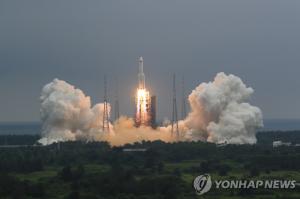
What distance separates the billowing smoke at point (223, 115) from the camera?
109062 mm

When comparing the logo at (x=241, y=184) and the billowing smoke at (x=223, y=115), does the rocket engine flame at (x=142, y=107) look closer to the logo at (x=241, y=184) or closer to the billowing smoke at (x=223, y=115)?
the billowing smoke at (x=223, y=115)

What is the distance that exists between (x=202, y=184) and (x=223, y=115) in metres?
34.1

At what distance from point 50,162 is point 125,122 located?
16.1 meters

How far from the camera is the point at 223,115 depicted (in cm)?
10919

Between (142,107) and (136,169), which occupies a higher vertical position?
(142,107)

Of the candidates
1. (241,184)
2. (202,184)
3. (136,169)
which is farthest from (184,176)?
(241,184)

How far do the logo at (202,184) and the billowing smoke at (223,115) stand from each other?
28827 mm

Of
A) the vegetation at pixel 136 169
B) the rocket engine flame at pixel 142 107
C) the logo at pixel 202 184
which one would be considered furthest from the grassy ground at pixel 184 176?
the rocket engine flame at pixel 142 107

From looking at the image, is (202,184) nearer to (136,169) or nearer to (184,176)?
(184,176)

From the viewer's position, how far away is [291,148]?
357ft

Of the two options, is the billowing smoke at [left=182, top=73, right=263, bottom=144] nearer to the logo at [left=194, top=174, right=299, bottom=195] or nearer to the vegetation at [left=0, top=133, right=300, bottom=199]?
the vegetation at [left=0, top=133, right=300, bottom=199]

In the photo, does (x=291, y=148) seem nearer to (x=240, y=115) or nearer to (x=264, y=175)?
(x=240, y=115)

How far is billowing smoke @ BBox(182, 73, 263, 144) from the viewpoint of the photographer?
109 m

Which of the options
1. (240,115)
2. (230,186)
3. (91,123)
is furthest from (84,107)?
(230,186)
